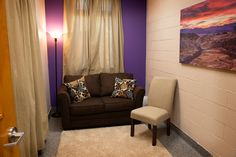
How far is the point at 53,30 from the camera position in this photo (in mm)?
4211

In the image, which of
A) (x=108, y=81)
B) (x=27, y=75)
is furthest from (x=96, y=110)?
(x=27, y=75)

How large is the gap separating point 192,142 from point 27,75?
2.34 m

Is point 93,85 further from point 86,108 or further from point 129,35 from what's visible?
point 129,35

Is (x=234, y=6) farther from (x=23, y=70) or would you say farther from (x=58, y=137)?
(x=58, y=137)

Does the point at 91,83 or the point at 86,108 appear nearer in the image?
the point at 86,108

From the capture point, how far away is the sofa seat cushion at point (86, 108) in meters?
3.37

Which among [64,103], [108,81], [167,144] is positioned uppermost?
[108,81]

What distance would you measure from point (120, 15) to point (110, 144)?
2.75 m

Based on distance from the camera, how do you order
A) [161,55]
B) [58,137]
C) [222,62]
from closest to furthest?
[222,62], [58,137], [161,55]

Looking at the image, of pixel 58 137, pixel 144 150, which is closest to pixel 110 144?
pixel 144 150

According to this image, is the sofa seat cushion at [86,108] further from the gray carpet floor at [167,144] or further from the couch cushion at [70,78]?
the couch cushion at [70,78]

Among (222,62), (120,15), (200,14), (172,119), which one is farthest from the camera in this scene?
(120,15)

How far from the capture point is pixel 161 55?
3.84 m

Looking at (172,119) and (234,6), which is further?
(172,119)
